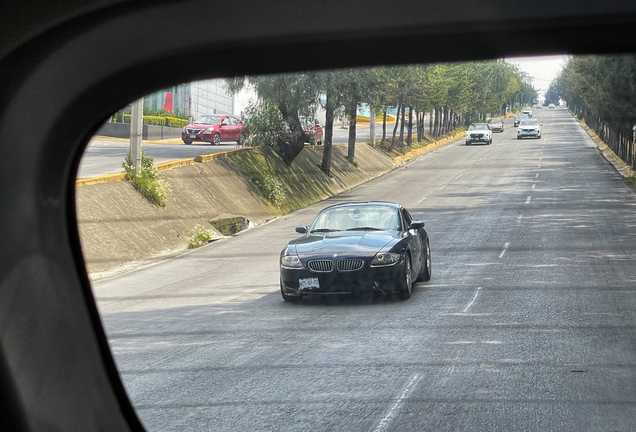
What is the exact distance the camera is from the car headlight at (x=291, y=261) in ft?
48.5

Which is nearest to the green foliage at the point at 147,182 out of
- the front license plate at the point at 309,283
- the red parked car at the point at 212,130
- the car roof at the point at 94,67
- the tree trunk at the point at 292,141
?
the tree trunk at the point at 292,141

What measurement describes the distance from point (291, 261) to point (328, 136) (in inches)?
542

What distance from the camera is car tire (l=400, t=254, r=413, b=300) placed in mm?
15156

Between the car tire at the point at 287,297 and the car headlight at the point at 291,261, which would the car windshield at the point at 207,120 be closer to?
the car tire at the point at 287,297

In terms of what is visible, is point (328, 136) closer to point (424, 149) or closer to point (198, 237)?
point (198, 237)

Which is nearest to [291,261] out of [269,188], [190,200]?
[190,200]

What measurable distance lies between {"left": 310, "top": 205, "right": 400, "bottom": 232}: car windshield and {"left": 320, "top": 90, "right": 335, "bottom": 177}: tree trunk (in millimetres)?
2132

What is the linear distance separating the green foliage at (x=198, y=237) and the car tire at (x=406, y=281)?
1057 centimetres

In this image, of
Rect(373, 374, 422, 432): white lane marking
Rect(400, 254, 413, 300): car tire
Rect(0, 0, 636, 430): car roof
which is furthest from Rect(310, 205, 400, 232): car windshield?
Rect(0, 0, 636, 430): car roof

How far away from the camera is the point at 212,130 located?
37.8 metres

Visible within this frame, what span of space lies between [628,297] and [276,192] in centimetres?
1811

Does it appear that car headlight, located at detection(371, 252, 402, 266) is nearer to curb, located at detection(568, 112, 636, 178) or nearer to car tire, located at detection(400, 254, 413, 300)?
car tire, located at detection(400, 254, 413, 300)

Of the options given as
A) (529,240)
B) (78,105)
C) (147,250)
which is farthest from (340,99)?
(78,105)

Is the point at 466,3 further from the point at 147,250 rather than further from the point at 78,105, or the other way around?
the point at 147,250
